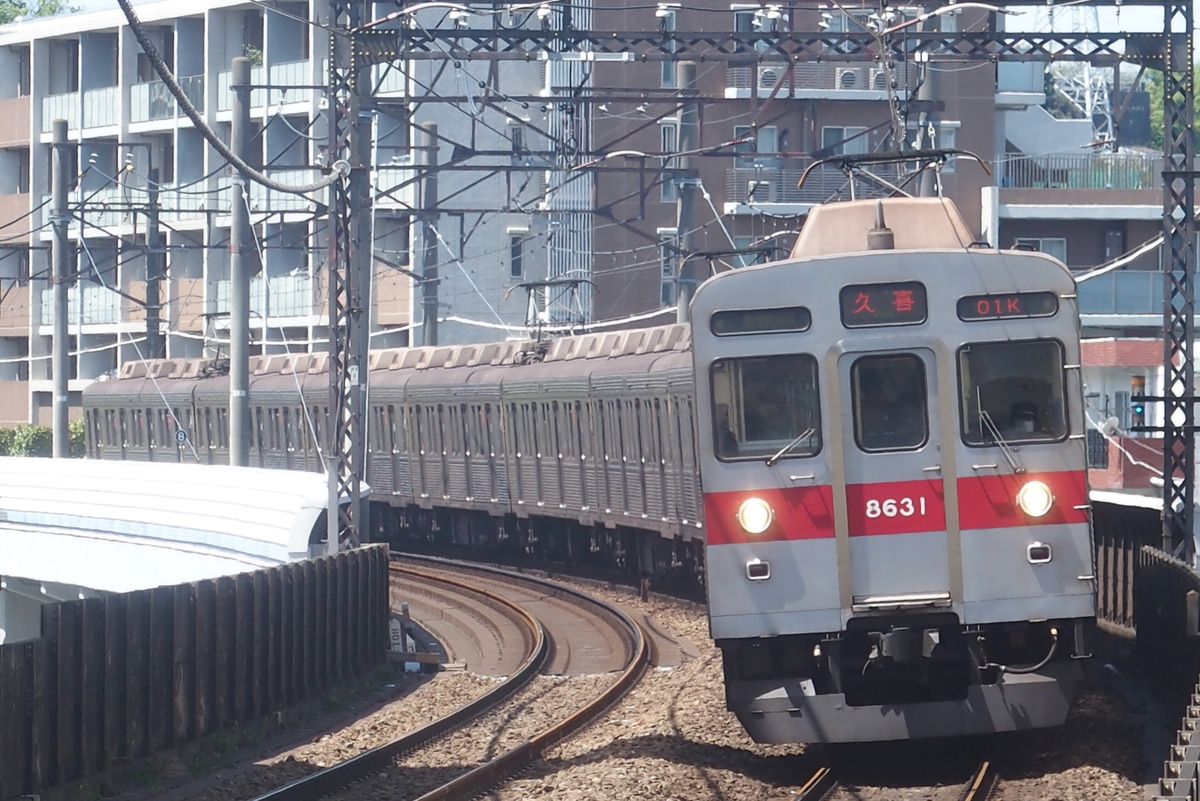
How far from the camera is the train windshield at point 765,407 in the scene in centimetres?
959

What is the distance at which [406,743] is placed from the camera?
1125cm

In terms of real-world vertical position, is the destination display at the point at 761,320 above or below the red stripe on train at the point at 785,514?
above

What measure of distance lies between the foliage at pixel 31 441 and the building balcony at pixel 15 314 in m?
6.36

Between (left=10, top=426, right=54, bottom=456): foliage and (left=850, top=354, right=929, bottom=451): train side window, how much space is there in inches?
1529

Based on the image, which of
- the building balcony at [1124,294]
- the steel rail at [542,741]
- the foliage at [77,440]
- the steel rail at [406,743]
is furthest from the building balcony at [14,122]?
the steel rail at [542,741]

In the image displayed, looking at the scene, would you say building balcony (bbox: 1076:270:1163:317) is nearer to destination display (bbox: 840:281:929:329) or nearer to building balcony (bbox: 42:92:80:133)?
building balcony (bbox: 42:92:80:133)

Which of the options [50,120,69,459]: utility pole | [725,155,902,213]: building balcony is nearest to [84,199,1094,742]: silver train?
[50,120,69,459]: utility pole

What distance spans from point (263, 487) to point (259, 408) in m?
14.5

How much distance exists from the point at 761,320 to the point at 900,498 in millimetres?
1234

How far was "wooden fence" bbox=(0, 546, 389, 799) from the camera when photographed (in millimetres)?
9422

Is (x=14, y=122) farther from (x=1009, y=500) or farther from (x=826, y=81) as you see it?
(x=1009, y=500)

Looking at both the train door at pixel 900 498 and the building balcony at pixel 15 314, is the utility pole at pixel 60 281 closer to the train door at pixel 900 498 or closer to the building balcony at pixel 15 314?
the building balcony at pixel 15 314

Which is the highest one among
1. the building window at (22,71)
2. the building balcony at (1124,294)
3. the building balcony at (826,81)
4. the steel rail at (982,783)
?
the building window at (22,71)

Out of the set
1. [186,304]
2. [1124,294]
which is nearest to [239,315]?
[1124,294]
